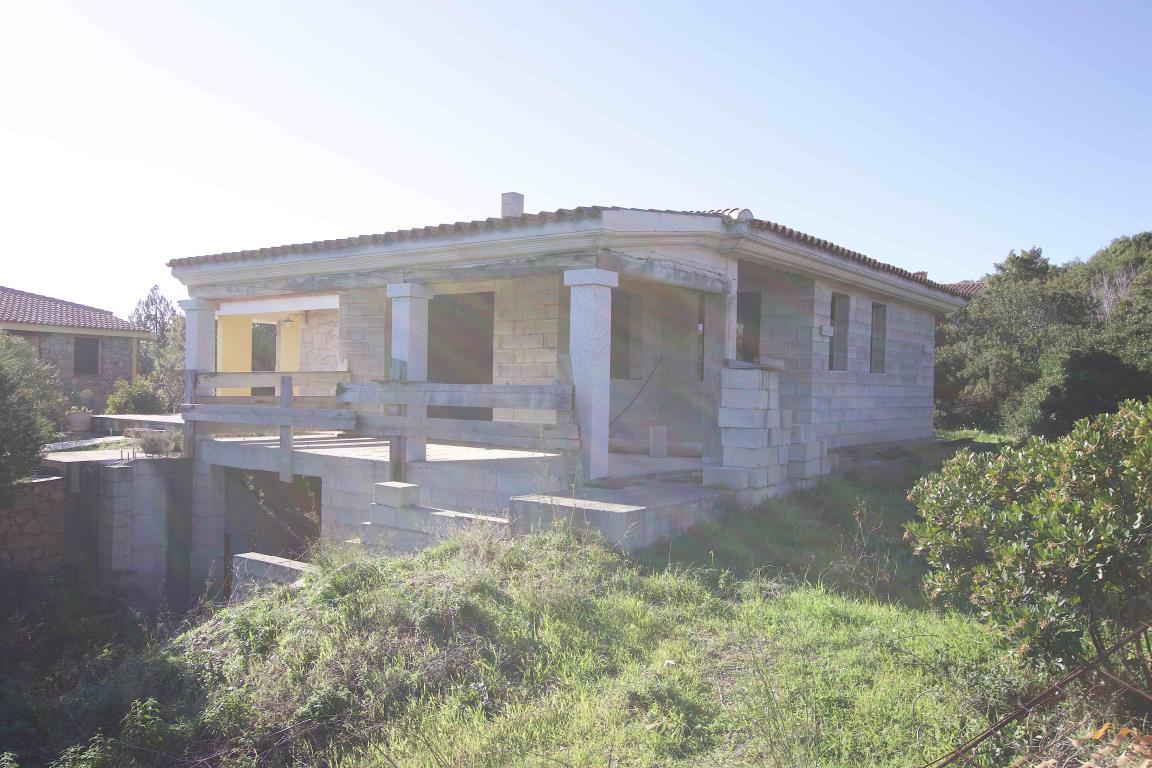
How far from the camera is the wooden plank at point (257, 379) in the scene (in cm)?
1084

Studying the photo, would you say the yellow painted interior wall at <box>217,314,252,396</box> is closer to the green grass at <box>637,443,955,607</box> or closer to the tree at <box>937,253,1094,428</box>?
the green grass at <box>637,443,955,607</box>

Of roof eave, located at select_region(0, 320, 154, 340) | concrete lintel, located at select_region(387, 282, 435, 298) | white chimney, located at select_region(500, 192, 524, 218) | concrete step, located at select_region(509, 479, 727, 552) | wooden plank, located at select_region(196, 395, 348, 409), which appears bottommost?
concrete step, located at select_region(509, 479, 727, 552)

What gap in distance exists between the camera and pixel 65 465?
35.0ft

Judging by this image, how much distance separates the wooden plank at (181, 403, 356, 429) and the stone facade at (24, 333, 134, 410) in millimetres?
14445

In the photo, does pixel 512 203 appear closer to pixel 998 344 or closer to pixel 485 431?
pixel 485 431

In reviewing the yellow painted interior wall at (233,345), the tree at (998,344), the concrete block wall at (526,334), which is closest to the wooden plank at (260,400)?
the concrete block wall at (526,334)

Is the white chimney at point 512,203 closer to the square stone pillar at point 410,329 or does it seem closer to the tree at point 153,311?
the square stone pillar at point 410,329

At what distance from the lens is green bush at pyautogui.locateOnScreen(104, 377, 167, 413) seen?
65.7ft

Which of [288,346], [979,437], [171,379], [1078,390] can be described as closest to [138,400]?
[171,379]

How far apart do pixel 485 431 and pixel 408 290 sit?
2229mm

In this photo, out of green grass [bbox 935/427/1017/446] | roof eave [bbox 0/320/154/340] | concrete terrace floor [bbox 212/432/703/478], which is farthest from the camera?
roof eave [bbox 0/320/154/340]

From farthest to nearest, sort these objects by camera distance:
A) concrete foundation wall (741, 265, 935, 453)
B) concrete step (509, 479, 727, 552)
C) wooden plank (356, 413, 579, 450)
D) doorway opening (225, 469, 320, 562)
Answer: concrete foundation wall (741, 265, 935, 453) < doorway opening (225, 469, 320, 562) < wooden plank (356, 413, 579, 450) < concrete step (509, 479, 727, 552)

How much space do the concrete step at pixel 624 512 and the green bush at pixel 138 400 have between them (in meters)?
16.3

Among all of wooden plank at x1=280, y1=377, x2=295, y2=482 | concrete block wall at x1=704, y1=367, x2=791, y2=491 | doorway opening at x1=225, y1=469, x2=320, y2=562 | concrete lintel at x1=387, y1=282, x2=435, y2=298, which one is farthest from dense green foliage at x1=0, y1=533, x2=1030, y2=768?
doorway opening at x1=225, y1=469, x2=320, y2=562
